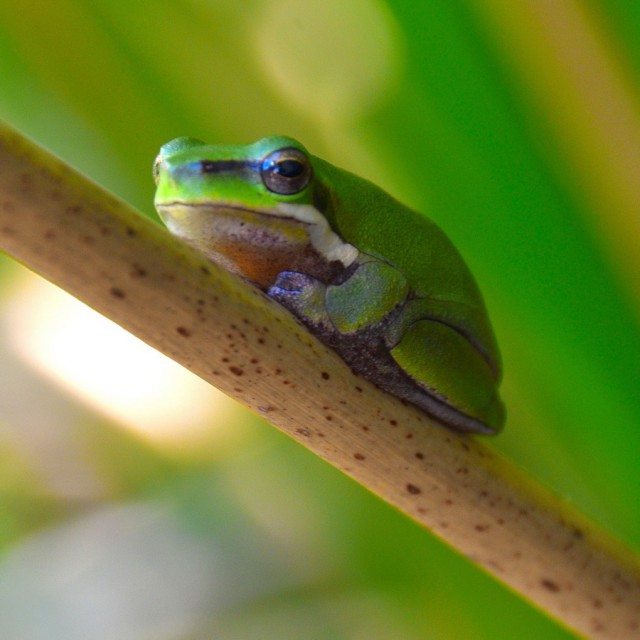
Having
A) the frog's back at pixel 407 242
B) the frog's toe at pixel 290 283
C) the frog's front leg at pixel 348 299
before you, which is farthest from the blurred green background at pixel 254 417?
the frog's toe at pixel 290 283

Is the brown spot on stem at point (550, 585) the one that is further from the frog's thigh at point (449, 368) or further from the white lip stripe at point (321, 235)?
the white lip stripe at point (321, 235)

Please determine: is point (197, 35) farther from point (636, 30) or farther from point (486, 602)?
point (486, 602)

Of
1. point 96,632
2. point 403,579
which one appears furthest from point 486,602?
point 96,632

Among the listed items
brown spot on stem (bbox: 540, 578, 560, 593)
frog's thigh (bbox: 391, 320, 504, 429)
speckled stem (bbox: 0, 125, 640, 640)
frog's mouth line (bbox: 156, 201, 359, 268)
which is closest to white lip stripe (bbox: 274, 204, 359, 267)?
frog's mouth line (bbox: 156, 201, 359, 268)

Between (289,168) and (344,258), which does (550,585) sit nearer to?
(344,258)

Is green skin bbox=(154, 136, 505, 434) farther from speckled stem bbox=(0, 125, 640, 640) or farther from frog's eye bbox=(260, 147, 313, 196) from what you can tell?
speckled stem bbox=(0, 125, 640, 640)
